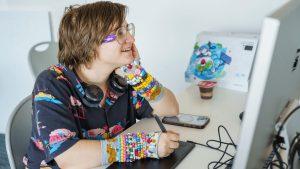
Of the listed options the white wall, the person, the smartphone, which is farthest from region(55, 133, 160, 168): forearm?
the white wall

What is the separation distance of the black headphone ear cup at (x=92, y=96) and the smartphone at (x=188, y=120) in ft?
0.94

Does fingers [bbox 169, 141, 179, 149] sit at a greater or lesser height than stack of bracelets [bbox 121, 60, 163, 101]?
lesser

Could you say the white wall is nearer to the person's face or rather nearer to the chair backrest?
the person's face

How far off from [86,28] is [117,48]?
0.13 m

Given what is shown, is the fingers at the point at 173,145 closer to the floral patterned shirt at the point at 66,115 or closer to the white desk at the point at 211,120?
the white desk at the point at 211,120

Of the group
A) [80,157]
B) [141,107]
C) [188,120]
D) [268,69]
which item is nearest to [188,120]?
[188,120]

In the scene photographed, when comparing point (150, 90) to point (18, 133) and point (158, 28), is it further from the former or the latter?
point (158, 28)

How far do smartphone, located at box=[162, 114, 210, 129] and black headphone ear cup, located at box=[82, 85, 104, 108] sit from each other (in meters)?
0.29

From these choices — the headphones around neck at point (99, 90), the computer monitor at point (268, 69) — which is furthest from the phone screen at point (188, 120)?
the computer monitor at point (268, 69)

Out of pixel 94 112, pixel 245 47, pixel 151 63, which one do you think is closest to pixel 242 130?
pixel 94 112

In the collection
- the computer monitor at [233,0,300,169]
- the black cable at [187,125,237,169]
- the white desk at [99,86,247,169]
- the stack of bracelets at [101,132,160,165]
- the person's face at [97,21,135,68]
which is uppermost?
the computer monitor at [233,0,300,169]

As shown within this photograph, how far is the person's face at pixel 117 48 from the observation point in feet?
3.75

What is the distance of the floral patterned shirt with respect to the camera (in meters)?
0.97

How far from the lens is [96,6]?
3.78 feet
